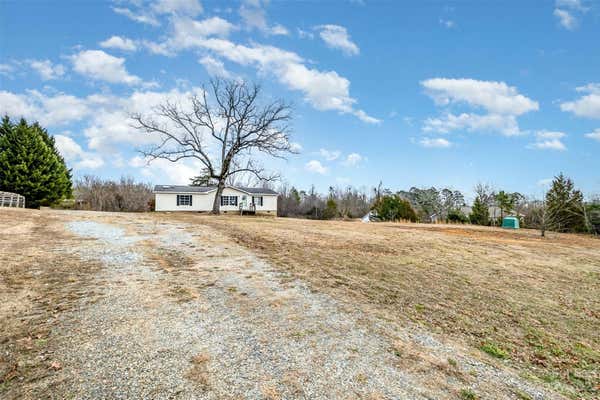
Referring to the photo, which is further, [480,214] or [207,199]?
[207,199]

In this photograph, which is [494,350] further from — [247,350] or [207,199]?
[207,199]

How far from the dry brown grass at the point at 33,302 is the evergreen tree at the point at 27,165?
1871cm

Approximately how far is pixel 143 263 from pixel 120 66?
14.6 metres

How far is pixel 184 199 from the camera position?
32.2m

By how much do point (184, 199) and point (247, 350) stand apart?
104 ft

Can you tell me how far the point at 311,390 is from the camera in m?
2.36

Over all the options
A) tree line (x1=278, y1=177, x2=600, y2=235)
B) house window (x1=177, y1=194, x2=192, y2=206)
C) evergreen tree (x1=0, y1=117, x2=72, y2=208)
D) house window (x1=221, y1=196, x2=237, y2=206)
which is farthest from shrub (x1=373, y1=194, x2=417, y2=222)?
evergreen tree (x1=0, y1=117, x2=72, y2=208)

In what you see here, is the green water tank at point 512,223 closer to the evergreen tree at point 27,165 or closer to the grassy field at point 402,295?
the grassy field at point 402,295

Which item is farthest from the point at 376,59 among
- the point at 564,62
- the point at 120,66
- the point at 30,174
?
the point at 30,174

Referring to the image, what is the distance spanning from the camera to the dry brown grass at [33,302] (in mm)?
2412

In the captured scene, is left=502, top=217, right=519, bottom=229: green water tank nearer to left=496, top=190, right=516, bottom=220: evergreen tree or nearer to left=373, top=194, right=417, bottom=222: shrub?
left=496, top=190, right=516, bottom=220: evergreen tree

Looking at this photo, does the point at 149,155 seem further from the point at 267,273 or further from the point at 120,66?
the point at 267,273

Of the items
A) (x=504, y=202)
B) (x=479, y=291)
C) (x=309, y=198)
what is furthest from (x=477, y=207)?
(x=479, y=291)

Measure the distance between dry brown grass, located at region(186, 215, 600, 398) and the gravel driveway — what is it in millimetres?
653
